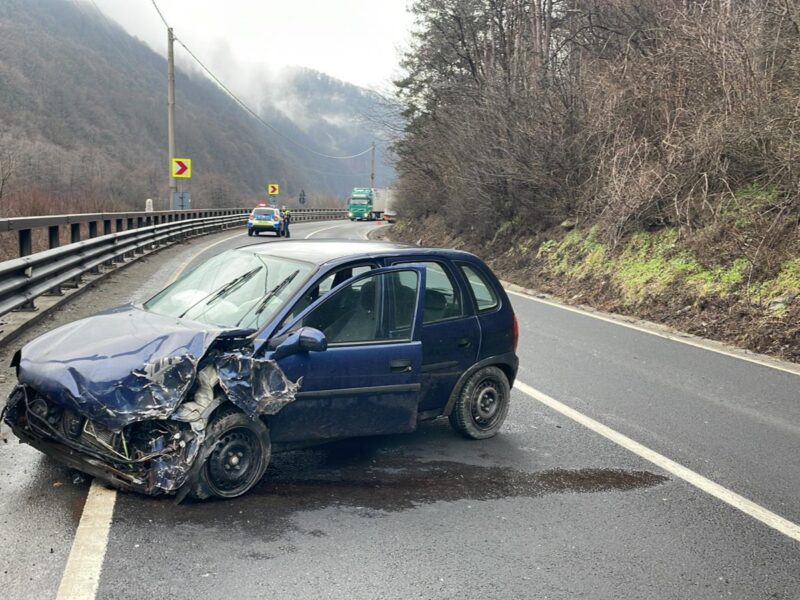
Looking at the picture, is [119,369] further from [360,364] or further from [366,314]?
[366,314]

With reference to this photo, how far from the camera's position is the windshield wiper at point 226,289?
5340mm

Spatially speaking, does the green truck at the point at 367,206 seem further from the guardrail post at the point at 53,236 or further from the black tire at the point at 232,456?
the black tire at the point at 232,456

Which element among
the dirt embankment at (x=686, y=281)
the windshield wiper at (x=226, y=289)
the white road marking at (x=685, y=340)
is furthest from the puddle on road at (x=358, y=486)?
the dirt embankment at (x=686, y=281)

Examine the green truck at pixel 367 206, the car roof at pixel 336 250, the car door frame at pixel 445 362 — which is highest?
the car roof at pixel 336 250

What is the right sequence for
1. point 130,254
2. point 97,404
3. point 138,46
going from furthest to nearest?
point 138,46 → point 130,254 → point 97,404

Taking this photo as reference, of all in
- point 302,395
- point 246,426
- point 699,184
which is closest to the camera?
point 246,426

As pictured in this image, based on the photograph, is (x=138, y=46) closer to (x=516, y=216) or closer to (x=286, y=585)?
(x=516, y=216)

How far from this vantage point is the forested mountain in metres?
108

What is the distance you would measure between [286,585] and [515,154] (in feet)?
58.1

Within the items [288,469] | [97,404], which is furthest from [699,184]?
[97,404]

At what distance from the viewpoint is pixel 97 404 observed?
421cm

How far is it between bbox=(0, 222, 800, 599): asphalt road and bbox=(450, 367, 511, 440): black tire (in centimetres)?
14

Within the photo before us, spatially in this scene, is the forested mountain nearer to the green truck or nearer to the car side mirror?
the green truck

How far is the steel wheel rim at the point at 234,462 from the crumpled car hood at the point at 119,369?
41 cm
